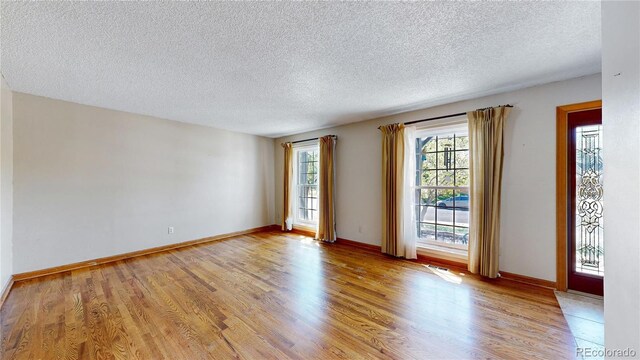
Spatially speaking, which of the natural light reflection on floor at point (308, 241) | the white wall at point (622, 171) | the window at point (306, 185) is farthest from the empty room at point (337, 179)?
the window at point (306, 185)

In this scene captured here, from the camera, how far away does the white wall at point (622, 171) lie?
2.54ft

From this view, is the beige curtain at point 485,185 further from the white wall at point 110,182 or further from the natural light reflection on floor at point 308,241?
the white wall at point 110,182

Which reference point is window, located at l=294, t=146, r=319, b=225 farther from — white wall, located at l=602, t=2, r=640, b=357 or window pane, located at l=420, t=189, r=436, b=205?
white wall, located at l=602, t=2, r=640, b=357

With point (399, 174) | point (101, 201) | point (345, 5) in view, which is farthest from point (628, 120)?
point (101, 201)

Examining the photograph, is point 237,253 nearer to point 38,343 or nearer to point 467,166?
point 38,343

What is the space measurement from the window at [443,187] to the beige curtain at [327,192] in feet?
5.13

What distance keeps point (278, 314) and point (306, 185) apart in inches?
138

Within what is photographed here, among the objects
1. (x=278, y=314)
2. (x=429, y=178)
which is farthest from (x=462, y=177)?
(x=278, y=314)

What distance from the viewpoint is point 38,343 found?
5.62ft

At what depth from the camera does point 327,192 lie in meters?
4.57

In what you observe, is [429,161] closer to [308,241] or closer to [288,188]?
[308,241]

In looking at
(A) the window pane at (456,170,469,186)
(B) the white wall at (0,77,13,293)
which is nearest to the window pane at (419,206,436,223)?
(A) the window pane at (456,170,469,186)

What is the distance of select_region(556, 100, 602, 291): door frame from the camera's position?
2.45m

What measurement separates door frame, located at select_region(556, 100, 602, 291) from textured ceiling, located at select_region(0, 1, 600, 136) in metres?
0.46
